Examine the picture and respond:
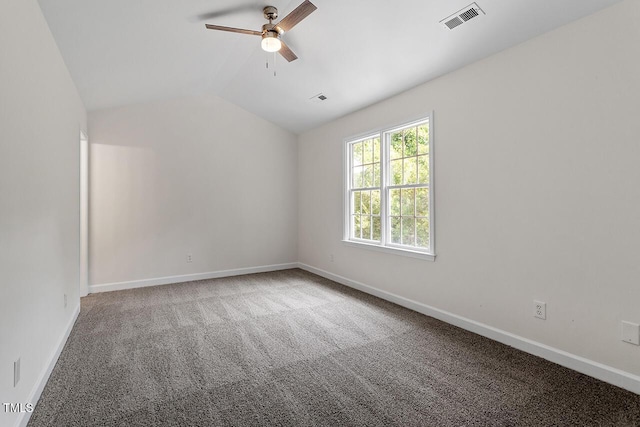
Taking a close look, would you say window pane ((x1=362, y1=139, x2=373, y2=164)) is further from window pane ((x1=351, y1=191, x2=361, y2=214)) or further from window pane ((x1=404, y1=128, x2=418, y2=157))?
window pane ((x1=404, y1=128, x2=418, y2=157))

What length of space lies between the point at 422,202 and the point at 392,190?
502 millimetres

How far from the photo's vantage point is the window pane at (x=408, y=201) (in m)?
3.70

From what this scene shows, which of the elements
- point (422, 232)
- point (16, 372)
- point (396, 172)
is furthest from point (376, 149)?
point (16, 372)

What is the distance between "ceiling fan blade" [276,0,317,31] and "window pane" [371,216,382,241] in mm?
2569

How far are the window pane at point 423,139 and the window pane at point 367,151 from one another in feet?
2.91

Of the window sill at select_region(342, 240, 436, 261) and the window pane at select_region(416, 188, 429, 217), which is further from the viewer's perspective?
the window pane at select_region(416, 188, 429, 217)

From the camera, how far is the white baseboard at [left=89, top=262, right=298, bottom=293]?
4.43m

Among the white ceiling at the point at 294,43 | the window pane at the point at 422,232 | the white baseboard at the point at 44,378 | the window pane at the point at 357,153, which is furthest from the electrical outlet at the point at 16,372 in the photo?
the window pane at the point at 357,153

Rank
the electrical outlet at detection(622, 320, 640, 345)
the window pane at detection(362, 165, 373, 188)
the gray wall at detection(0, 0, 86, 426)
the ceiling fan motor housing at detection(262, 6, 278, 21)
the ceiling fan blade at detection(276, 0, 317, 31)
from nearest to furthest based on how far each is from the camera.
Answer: the gray wall at detection(0, 0, 86, 426), the electrical outlet at detection(622, 320, 640, 345), the ceiling fan blade at detection(276, 0, 317, 31), the ceiling fan motor housing at detection(262, 6, 278, 21), the window pane at detection(362, 165, 373, 188)

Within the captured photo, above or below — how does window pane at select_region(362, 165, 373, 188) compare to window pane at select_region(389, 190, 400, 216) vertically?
above

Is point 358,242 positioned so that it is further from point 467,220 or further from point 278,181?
point 278,181

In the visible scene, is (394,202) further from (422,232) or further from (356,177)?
(356,177)

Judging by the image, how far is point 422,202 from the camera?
3.58 metres

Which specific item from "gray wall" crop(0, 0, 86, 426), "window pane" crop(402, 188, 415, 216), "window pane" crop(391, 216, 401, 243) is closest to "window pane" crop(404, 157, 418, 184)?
"window pane" crop(402, 188, 415, 216)
